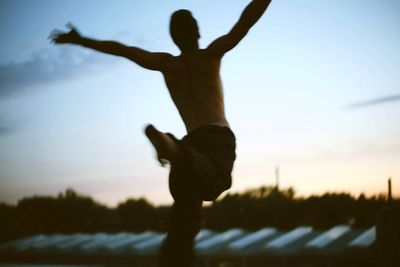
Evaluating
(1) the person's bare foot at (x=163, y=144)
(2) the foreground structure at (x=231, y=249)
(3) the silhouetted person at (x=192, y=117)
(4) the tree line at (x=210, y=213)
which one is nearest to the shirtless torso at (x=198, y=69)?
(3) the silhouetted person at (x=192, y=117)

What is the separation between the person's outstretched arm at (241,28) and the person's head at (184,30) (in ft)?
0.35

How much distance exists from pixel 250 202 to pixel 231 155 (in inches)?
1712

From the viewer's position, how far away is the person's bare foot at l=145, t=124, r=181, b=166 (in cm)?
225

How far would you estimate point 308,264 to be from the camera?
83.7 ft

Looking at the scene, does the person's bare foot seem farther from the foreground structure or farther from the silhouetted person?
the foreground structure

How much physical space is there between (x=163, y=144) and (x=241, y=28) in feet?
2.63

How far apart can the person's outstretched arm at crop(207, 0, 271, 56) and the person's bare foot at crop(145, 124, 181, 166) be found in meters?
0.62

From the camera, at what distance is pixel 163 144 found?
226cm

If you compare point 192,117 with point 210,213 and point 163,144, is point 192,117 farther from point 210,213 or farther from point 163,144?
point 210,213

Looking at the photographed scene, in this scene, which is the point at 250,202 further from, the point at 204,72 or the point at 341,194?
the point at 204,72

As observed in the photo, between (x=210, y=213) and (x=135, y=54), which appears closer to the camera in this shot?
(x=135, y=54)

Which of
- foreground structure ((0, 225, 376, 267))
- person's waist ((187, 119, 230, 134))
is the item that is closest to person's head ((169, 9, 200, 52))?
person's waist ((187, 119, 230, 134))

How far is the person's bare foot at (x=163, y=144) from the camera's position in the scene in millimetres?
2252

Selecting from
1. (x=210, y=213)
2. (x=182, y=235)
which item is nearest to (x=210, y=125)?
(x=182, y=235)
